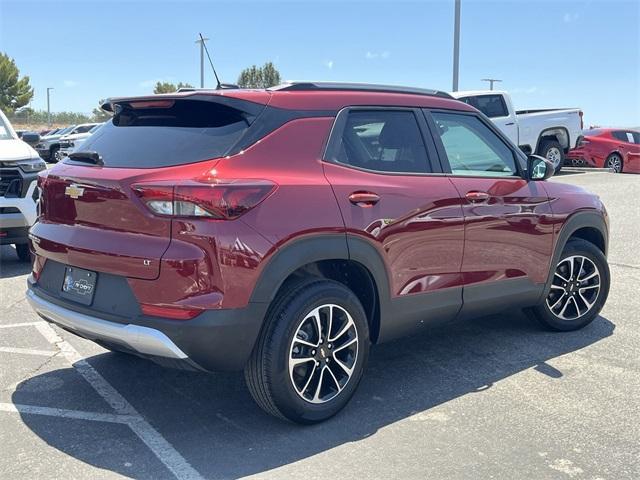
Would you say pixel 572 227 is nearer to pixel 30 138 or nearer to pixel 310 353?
pixel 310 353

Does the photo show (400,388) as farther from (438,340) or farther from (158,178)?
(158,178)

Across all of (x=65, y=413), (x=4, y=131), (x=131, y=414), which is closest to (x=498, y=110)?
(x=4, y=131)

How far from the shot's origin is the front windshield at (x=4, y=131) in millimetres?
7906

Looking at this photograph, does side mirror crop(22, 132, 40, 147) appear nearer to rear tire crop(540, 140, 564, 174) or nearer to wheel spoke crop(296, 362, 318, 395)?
wheel spoke crop(296, 362, 318, 395)

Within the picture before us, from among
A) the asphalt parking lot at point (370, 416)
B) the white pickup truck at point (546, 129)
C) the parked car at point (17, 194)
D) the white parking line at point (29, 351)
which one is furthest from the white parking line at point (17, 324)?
the white pickup truck at point (546, 129)

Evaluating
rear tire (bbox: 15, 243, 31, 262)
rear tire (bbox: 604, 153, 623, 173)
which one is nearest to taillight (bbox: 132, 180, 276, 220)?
rear tire (bbox: 15, 243, 31, 262)

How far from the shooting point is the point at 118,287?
326cm

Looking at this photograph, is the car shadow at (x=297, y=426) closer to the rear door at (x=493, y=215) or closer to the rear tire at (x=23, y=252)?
the rear door at (x=493, y=215)

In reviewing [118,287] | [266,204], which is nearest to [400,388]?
[266,204]

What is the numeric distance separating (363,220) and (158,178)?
112 cm

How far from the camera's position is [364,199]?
11.9ft

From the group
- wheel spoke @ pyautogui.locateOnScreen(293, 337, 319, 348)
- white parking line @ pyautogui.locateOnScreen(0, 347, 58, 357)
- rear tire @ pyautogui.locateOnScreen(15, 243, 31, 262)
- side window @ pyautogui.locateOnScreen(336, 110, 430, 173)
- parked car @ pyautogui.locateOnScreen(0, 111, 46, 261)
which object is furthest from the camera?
rear tire @ pyautogui.locateOnScreen(15, 243, 31, 262)

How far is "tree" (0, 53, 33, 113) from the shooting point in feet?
198

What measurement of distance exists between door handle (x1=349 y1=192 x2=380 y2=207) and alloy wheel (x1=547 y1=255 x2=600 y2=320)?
219cm
